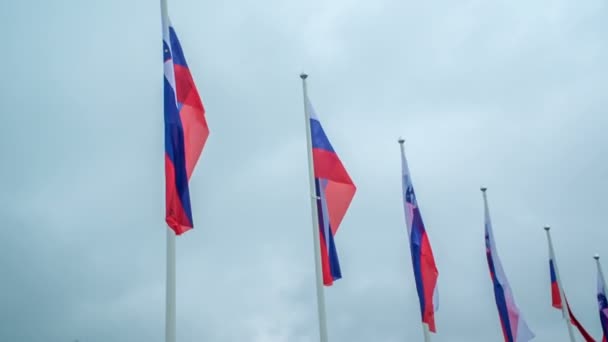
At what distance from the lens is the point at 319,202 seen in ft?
62.3

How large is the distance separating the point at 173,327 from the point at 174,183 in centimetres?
288

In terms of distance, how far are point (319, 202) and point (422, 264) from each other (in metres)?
4.52

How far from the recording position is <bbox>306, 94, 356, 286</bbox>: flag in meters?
18.6

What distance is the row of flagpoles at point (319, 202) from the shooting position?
1316 centimetres

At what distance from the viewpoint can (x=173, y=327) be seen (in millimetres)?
12438

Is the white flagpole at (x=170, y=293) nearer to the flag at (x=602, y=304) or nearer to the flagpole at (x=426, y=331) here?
the flagpole at (x=426, y=331)

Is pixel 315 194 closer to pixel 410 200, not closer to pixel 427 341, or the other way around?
pixel 410 200

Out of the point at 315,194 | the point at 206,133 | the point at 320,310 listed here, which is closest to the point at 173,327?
the point at 206,133

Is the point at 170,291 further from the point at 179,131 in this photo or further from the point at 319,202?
the point at 319,202

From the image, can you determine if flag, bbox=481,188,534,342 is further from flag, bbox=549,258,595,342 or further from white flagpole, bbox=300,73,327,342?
white flagpole, bbox=300,73,327,342

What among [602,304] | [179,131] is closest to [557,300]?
[602,304]

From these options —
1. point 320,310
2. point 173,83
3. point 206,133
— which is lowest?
point 320,310

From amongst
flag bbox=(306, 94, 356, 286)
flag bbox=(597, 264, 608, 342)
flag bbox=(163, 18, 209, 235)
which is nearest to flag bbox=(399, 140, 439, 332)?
flag bbox=(306, 94, 356, 286)

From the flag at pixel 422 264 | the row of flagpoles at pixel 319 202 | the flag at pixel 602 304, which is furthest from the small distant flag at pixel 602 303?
the flag at pixel 422 264
